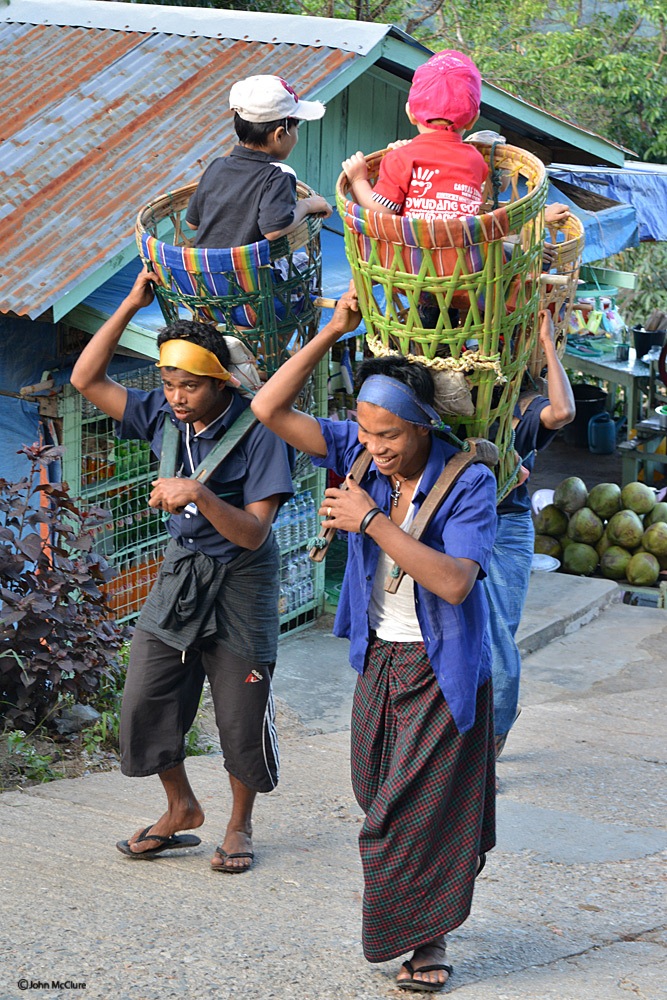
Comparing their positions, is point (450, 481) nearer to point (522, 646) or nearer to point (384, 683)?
point (384, 683)

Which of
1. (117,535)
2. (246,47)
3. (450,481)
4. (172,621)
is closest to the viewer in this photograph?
(450,481)

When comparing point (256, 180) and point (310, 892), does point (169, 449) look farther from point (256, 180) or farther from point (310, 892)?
point (310, 892)

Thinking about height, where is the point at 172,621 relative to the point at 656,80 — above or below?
above

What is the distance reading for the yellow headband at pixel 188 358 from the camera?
3428mm

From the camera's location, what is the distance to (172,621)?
3596mm

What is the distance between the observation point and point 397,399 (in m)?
2.90

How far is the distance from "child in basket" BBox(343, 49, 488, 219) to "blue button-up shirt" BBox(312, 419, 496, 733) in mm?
740

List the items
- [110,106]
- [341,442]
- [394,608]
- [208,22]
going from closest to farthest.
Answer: [394,608]
[341,442]
[110,106]
[208,22]

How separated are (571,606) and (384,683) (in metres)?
5.25

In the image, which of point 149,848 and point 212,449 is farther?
point 149,848

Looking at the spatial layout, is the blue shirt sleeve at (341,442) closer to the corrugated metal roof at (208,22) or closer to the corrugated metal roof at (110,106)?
the corrugated metal roof at (110,106)

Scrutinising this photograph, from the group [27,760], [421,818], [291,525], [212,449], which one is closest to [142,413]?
[212,449]

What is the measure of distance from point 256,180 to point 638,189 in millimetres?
6065

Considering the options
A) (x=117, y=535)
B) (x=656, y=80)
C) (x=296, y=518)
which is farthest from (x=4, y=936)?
(x=656, y=80)
